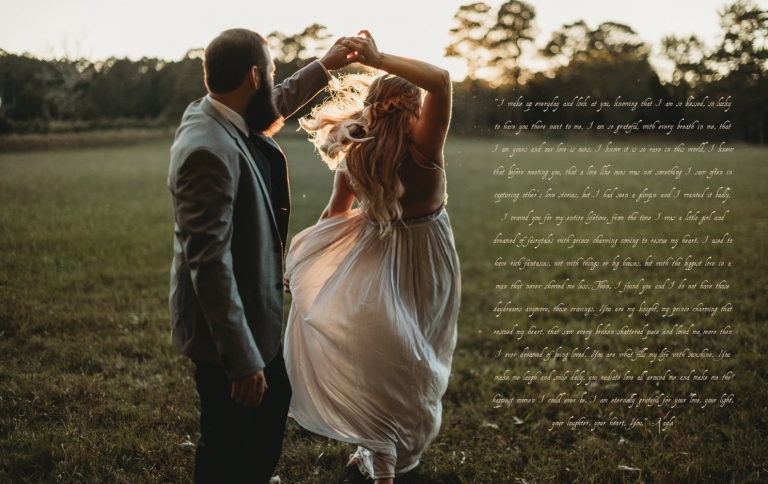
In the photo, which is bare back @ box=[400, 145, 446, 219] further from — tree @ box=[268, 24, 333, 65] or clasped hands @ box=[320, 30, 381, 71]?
tree @ box=[268, 24, 333, 65]

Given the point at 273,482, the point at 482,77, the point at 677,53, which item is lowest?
the point at 273,482

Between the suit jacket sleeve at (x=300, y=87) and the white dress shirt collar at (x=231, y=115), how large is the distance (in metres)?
0.77

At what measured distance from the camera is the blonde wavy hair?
3080 mm

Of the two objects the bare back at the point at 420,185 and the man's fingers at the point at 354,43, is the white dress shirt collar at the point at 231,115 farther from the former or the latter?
the bare back at the point at 420,185

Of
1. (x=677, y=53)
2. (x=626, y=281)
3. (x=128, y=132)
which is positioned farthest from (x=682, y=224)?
(x=128, y=132)

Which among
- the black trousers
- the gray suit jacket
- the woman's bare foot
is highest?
the gray suit jacket

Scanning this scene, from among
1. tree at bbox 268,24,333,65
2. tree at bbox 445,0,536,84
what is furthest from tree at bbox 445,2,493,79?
tree at bbox 268,24,333,65

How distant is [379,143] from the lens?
309 centimetres

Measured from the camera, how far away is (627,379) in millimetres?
4668

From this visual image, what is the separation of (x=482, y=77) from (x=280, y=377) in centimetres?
764

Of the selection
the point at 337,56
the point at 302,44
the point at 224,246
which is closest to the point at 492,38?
the point at 302,44

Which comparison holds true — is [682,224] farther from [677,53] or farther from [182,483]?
[182,483]

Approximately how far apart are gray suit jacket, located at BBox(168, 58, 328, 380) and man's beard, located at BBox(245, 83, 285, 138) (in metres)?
0.08

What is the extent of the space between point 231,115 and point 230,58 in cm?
23
